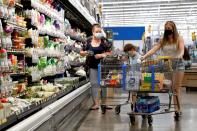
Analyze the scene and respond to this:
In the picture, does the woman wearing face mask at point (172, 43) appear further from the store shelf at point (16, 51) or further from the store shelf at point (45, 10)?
the store shelf at point (16, 51)

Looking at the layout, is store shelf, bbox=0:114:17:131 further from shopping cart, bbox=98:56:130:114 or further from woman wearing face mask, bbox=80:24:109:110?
woman wearing face mask, bbox=80:24:109:110

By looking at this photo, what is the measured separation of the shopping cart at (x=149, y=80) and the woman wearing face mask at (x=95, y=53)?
1.63m

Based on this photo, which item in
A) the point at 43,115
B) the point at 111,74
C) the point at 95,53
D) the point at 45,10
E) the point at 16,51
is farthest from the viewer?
the point at 95,53

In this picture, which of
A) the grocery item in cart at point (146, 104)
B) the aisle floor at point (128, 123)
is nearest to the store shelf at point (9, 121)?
the aisle floor at point (128, 123)

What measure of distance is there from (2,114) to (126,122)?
3.17m

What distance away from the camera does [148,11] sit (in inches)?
1016

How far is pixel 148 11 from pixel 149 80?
21.4 meters

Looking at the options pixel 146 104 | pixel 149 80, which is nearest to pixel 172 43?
pixel 149 80

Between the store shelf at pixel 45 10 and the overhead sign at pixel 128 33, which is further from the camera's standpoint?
the overhead sign at pixel 128 33

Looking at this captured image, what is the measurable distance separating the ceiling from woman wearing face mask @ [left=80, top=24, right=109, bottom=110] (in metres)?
12.1

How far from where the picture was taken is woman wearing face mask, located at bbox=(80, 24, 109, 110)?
22.4 ft

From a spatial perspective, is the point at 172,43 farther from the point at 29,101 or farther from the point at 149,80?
the point at 29,101

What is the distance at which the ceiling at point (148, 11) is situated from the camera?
72.9ft

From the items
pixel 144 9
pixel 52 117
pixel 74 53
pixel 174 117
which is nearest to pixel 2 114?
pixel 52 117
